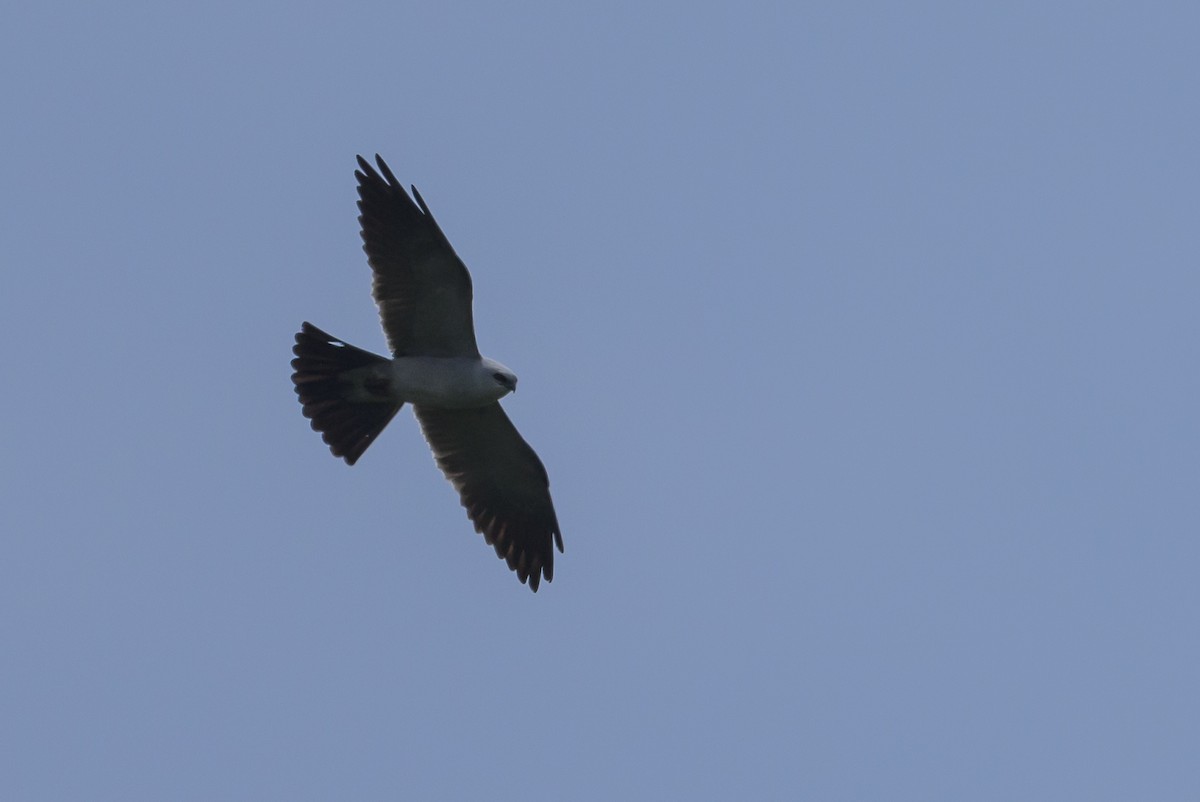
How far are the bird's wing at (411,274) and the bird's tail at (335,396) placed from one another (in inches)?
16.8

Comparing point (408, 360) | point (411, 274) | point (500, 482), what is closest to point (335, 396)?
point (408, 360)

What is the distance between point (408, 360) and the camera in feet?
52.3

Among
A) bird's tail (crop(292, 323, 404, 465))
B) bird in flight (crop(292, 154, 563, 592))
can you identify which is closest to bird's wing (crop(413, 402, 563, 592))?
bird in flight (crop(292, 154, 563, 592))

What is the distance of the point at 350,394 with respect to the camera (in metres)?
16.1

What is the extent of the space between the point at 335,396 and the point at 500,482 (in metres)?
2.00

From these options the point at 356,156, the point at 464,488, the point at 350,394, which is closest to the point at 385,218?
the point at 356,156

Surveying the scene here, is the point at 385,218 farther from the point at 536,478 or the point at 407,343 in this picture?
the point at 536,478

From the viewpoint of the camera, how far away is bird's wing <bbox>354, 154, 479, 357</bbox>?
1545 cm

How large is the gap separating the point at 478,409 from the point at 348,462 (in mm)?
1302

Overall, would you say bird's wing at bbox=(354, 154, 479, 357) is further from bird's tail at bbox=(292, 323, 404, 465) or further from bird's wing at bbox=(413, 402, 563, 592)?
bird's wing at bbox=(413, 402, 563, 592)

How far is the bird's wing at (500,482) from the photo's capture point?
1672 centimetres

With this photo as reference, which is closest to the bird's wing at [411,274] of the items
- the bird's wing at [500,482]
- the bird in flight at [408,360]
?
the bird in flight at [408,360]

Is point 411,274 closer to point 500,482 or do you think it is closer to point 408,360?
point 408,360

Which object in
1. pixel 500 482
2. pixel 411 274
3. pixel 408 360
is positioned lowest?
pixel 500 482
